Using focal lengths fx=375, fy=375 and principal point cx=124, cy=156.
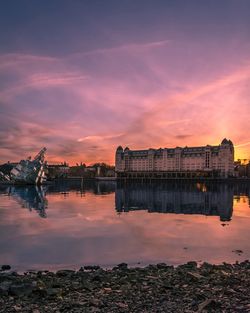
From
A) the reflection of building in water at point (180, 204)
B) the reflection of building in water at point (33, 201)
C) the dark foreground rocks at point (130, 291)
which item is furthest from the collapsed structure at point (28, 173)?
the dark foreground rocks at point (130, 291)

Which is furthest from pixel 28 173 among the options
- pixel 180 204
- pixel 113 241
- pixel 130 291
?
pixel 130 291

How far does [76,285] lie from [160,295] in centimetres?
326

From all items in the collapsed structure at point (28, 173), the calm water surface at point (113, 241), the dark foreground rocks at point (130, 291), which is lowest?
the calm water surface at point (113, 241)

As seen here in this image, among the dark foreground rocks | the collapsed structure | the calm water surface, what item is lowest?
the calm water surface

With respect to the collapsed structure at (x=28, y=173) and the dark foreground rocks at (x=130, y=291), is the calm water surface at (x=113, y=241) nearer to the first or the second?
the dark foreground rocks at (x=130, y=291)

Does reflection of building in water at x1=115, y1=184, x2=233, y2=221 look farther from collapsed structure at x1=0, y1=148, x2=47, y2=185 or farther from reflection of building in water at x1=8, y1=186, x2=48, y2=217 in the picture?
collapsed structure at x1=0, y1=148, x2=47, y2=185

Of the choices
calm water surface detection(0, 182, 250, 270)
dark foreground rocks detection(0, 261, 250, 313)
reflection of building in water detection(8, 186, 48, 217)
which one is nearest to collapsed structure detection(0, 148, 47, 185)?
reflection of building in water detection(8, 186, 48, 217)

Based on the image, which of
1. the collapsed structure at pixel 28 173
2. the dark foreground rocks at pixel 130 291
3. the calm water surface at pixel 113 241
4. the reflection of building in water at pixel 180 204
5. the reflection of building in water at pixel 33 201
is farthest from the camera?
the collapsed structure at pixel 28 173

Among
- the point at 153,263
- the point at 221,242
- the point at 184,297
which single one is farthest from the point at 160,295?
the point at 221,242

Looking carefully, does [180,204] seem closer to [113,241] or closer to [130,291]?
[113,241]

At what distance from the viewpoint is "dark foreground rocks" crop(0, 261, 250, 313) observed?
10875 millimetres

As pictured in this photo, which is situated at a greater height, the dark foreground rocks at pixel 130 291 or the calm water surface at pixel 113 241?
the dark foreground rocks at pixel 130 291

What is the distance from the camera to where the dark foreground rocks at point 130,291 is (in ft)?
35.7

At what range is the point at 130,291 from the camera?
501 inches
